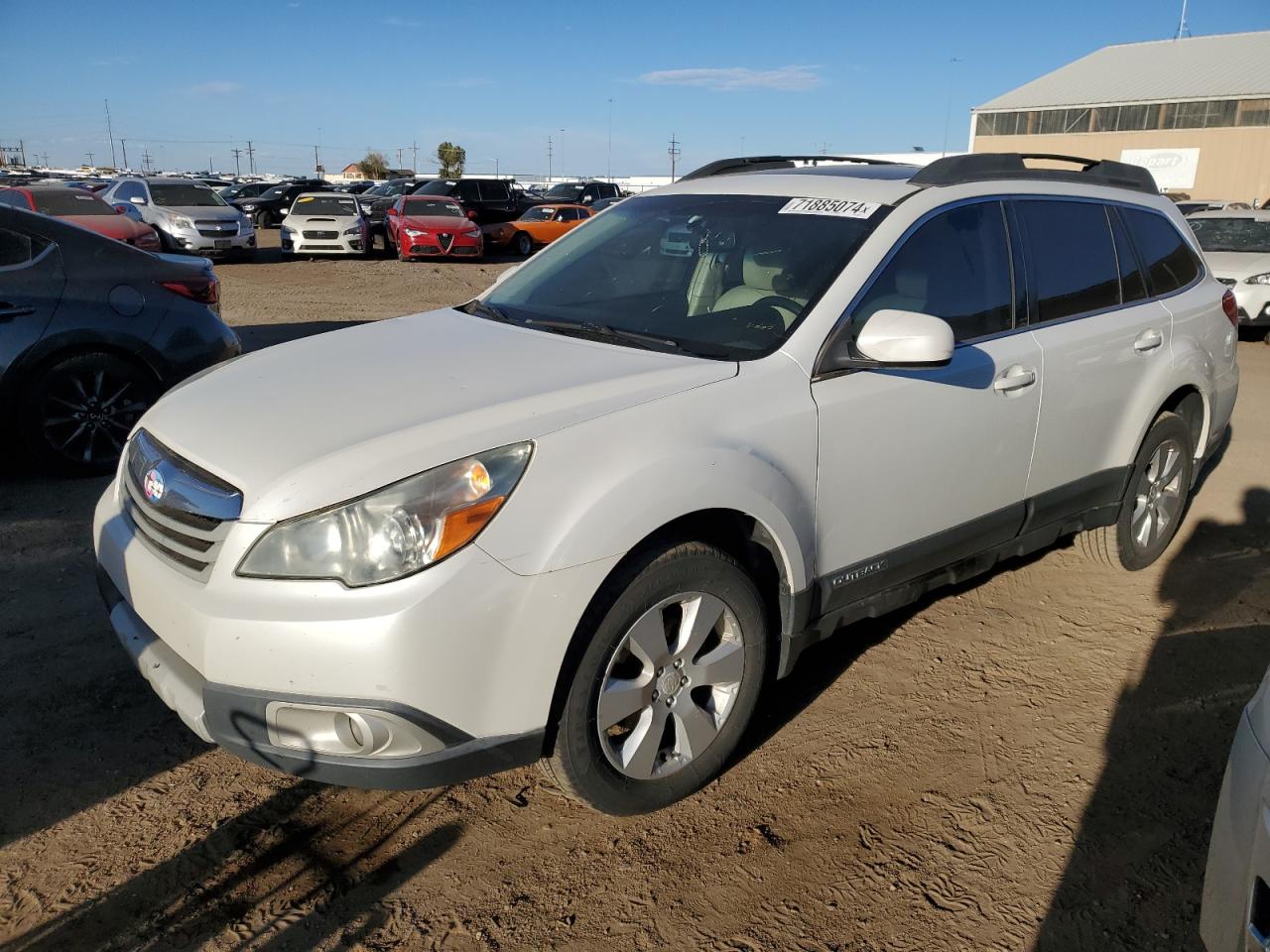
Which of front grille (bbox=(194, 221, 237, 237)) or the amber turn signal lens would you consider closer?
the amber turn signal lens

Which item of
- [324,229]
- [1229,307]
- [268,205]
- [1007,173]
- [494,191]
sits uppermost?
[1007,173]

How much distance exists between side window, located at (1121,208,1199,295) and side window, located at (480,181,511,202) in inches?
871

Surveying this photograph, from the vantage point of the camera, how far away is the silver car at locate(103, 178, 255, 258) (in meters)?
19.7

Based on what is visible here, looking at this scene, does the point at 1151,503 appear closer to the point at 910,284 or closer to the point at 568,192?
the point at 910,284

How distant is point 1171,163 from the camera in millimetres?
45656

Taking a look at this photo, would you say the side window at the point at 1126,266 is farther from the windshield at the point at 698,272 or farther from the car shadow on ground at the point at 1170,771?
the windshield at the point at 698,272

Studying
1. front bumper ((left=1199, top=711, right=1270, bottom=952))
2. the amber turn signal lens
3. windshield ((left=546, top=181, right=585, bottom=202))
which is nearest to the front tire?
the amber turn signal lens

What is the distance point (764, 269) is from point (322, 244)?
19.7m

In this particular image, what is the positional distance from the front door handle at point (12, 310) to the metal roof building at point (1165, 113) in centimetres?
4549

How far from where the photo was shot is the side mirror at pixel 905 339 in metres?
2.87

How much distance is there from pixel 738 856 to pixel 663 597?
774 mm

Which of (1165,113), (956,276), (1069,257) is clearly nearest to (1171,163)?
(1165,113)

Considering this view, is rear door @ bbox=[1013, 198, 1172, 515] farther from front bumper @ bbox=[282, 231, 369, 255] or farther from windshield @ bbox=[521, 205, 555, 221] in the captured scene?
windshield @ bbox=[521, 205, 555, 221]

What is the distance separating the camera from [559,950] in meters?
2.37
